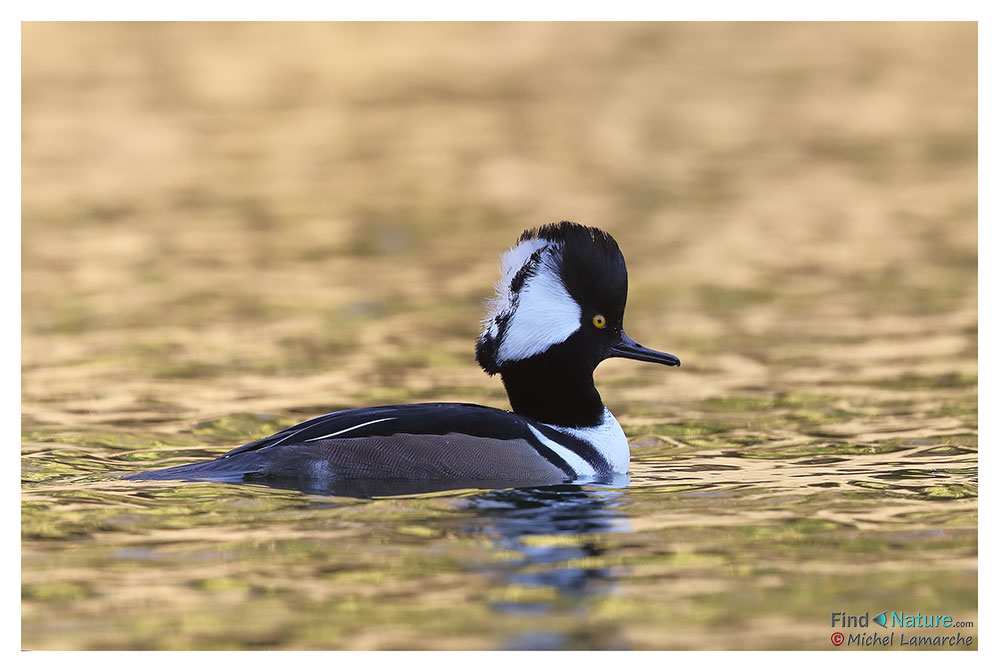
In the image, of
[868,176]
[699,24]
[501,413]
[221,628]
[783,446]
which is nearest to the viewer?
[221,628]

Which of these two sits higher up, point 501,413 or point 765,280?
point 765,280

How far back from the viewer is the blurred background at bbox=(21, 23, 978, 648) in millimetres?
9773

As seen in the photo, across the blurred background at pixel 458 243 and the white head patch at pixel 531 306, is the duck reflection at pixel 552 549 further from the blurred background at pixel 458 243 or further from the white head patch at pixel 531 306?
the white head patch at pixel 531 306

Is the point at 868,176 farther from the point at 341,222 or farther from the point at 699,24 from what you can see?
the point at 699,24

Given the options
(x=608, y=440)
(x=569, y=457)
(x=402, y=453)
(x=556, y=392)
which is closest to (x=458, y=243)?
(x=556, y=392)

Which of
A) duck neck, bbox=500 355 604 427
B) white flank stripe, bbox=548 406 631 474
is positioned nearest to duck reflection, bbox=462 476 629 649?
white flank stripe, bbox=548 406 631 474

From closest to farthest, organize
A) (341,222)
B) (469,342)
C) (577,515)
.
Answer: (577,515) → (469,342) → (341,222)

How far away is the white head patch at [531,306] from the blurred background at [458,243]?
4.27 ft

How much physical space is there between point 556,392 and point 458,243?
26.4 feet

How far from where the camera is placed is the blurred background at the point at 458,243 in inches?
385

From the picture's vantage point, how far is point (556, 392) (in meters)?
9.24

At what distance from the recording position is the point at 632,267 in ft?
53.0

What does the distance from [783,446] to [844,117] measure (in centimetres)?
1562

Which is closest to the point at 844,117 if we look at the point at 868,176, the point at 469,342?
the point at 868,176
